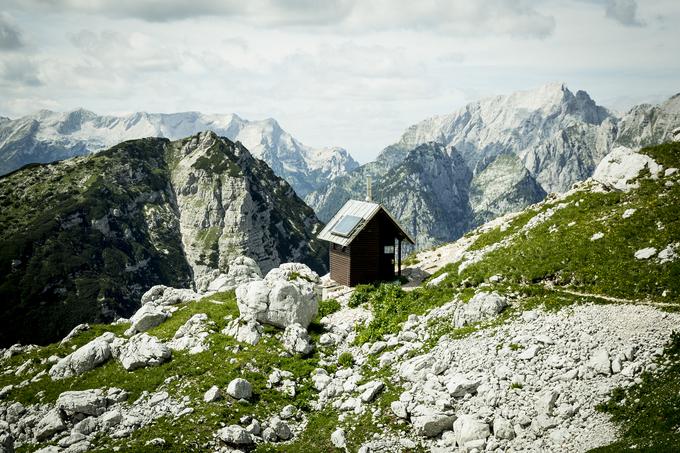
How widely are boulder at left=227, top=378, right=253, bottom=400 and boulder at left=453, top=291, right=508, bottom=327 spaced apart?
45.1 feet

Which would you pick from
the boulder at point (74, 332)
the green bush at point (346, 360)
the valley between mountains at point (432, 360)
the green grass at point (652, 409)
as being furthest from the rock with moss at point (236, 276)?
the green grass at point (652, 409)

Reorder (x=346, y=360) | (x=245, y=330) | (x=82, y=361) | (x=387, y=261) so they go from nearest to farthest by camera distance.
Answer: (x=346, y=360)
(x=82, y=361)
(x=245, y=330)
(x=387, y=261)

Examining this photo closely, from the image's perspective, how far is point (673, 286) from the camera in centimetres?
2808

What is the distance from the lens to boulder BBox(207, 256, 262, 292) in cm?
5678

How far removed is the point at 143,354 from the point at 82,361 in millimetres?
5144

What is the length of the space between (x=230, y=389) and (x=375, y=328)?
12336 millimetres

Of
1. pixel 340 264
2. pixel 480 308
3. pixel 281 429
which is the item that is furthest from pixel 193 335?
pixel 480 308

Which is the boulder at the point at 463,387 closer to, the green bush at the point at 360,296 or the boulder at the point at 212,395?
the boulder at the point at 212,395

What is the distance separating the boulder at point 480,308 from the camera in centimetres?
3241

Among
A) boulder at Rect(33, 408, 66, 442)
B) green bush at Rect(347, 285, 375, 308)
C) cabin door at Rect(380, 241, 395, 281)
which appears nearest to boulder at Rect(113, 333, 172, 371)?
boulder at Rect(33, 408, 66, 442)

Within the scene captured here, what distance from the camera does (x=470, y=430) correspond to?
23188 mm

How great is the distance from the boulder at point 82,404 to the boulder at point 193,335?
23.1 ft

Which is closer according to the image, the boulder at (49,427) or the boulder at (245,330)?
the boulder at (49,427)

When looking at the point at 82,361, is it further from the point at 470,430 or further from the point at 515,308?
the point at 515,308
